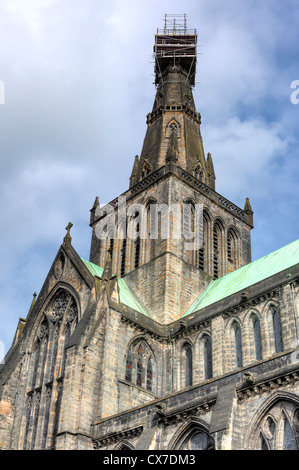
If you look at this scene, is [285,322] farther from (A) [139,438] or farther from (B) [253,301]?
(A) [139,438]

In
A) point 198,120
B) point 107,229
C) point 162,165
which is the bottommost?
point 107,229

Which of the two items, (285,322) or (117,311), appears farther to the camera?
(117,311)

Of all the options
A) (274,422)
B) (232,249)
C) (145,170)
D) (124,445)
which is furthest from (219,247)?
(274,422)

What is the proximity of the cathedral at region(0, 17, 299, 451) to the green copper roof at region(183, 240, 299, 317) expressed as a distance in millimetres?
111

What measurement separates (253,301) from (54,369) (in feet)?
32.4

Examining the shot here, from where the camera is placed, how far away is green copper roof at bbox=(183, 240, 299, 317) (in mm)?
29547

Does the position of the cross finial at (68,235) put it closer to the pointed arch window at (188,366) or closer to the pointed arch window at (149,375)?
the pointed arch window at (149,375)

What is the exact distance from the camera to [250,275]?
31250mm

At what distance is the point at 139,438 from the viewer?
887 inches

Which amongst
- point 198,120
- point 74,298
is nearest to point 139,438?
point 74,298

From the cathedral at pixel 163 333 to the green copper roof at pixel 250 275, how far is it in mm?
111

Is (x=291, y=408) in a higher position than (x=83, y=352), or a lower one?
lower

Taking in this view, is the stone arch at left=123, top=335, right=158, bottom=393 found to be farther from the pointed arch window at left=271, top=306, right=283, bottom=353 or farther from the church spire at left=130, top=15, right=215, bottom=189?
the church spire at left=130, top=15, right=215, bottom=189

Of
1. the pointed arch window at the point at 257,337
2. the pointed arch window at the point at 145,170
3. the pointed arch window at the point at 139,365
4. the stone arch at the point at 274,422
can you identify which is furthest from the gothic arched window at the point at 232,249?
the stone arch at the point at 274,422
